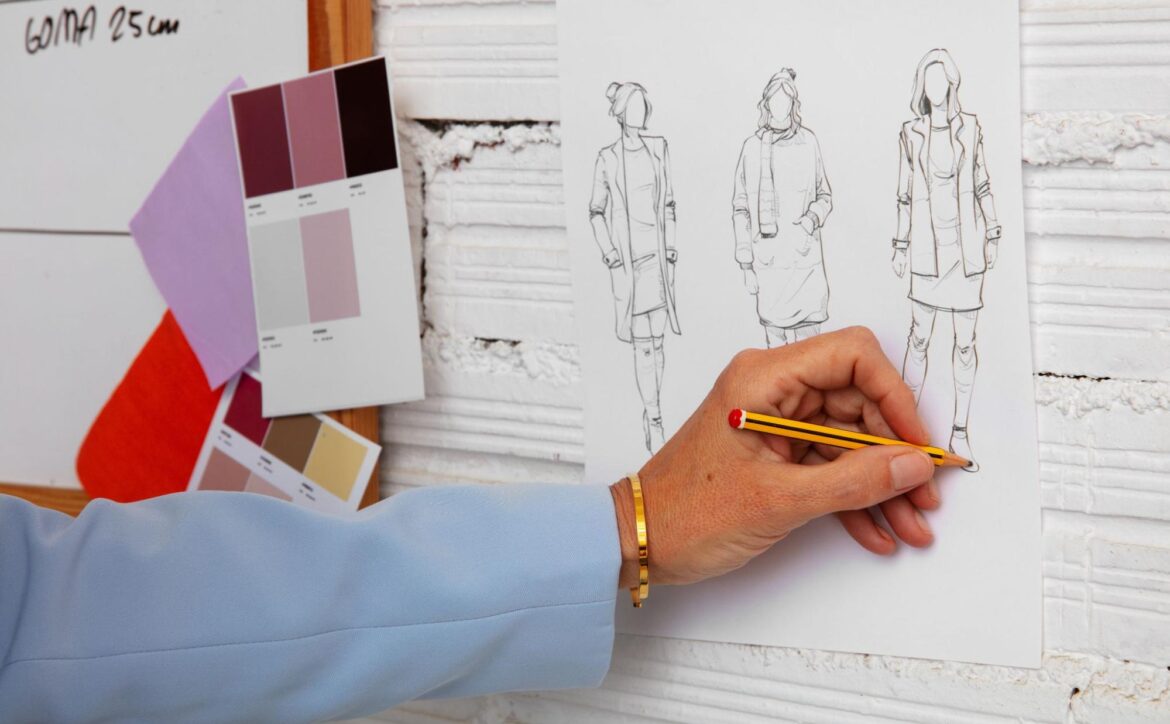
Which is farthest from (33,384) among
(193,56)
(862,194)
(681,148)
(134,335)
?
(862,194)

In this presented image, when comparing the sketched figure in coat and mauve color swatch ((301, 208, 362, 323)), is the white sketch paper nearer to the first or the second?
the sketched figure in coat

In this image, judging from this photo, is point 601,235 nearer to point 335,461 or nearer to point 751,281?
point 751,281

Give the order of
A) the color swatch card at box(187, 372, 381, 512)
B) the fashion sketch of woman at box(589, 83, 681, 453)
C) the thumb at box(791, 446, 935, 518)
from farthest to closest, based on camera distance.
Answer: the color swatch card at box(187, 372, 381, 512), the fashion sketch of woman at box(589, 83, 681, 453), the thumb at box(791, 446, 935, 518)

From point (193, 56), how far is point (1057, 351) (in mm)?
652

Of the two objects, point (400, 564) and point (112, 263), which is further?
point (112, 263)

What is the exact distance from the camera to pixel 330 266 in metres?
0.74

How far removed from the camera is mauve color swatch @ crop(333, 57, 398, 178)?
0.71 m

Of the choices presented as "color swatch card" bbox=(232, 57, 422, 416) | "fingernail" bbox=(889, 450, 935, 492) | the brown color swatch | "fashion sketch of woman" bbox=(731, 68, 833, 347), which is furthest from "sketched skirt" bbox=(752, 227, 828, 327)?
the brown color swatch

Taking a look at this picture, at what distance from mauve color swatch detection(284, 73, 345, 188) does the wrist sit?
1.02 feet

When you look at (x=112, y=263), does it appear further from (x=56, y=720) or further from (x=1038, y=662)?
(x=1038, y=662)

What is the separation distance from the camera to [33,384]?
88 cm

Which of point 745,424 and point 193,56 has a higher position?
point 193,56

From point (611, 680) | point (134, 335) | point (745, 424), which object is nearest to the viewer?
point (745, 424)

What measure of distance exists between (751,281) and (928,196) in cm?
11
